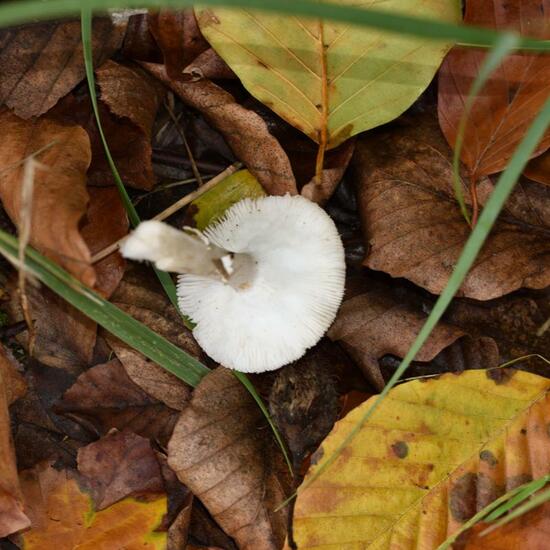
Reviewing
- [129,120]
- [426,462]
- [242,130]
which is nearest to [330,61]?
[242,130]

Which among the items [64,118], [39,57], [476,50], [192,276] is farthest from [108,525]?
[476,50]

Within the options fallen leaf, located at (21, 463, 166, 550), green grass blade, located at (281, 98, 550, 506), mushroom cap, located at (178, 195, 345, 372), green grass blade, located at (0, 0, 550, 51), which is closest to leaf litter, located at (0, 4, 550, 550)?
fallen leaf, located at (21, 463, 166, 550)

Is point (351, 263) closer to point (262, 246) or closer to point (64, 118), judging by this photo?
point (262, 246)

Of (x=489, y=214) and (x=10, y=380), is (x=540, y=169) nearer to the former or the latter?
(x=489, y=214)

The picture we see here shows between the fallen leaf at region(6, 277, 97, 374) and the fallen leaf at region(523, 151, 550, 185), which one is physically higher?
the fallen leaf at region(523, 151, 550, 185)

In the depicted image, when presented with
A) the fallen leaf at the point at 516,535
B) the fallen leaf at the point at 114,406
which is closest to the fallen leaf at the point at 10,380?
the fallen leaf at the point at 114,406

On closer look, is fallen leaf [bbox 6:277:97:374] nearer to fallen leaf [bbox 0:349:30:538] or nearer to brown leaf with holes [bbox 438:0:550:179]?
fallen leaf [bbox 0:349:30:538]
